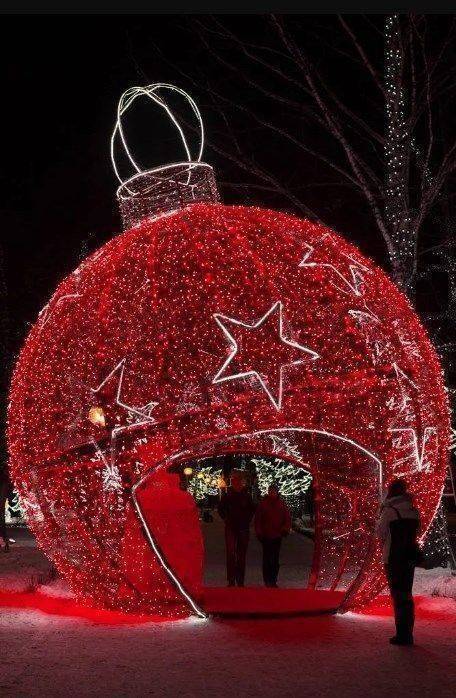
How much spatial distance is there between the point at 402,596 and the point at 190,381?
111 inches

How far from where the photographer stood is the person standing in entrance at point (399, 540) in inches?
343

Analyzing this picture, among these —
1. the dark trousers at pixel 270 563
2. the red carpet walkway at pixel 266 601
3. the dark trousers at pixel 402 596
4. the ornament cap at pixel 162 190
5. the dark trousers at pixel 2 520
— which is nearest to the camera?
the dark trousers at pixel 402 596

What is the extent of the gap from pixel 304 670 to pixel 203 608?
2.30m

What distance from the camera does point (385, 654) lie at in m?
8.02

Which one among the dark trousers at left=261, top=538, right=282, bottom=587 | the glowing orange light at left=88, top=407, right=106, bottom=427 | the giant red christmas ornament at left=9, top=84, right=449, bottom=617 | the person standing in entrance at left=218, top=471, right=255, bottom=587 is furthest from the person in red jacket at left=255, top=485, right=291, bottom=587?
the glowing orange light at left=88, top=407, right=106, bottom=427

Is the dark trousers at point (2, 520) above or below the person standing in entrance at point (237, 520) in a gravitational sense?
below

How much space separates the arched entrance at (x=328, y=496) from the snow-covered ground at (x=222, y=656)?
80 centimetres

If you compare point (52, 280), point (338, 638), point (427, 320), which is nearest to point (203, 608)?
point (338, 638)

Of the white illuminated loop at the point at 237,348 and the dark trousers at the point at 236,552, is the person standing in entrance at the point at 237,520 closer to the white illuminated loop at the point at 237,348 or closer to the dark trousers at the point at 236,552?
the dark trousers at the point at 236,552

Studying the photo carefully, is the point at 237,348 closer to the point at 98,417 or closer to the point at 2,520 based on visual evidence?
the point at 98,417

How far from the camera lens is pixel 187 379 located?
31.5 feet

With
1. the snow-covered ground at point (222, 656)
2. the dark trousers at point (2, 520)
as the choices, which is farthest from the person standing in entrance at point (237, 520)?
the dark trousers at point (2, 520)

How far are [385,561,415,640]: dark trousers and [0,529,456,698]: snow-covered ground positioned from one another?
18 cm

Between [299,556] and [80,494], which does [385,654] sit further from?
[299,556]
